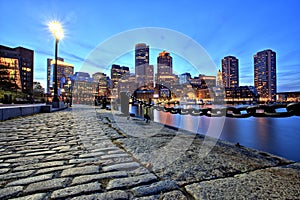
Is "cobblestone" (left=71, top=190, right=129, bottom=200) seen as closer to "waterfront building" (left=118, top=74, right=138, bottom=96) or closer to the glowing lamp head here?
the glowing lamp head

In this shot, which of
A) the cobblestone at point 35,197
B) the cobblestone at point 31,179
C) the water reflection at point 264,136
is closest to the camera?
the cobblestone at point 35,197

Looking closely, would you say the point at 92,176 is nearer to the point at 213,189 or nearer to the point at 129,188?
the point at 129,188

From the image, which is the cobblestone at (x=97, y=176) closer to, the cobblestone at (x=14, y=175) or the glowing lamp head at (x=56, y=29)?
the cobblestone at (x=14, y=175)

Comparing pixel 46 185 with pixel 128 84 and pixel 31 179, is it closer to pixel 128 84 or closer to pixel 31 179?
pixel 31 179

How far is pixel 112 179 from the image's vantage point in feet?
6.53

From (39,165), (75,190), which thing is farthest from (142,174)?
(39,165)

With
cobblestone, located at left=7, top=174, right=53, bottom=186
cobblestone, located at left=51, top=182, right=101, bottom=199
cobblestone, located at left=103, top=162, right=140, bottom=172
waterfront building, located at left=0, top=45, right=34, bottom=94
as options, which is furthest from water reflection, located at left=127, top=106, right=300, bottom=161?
waterfront building, located at left=0, top=45, right=34, bottom=94

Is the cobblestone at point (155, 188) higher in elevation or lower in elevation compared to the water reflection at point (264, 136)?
higher

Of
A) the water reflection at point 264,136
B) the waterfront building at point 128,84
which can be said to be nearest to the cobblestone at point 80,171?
the water reflection at point 264,136

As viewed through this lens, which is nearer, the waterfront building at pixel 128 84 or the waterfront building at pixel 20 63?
the waterfront building at pixel 128 84

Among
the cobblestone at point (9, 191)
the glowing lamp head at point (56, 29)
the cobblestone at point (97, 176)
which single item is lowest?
the cobblestone at point (9, 191)

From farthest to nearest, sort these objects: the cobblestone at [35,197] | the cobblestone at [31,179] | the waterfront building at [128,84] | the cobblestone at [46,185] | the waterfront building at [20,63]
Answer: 1. the waterfront building at [20,63]
2. the waterfront building at [128,84]
3. the cobblestone at [31,179]
4. the cobblestone at [46,185]
5. the cobblestone at [35,197]

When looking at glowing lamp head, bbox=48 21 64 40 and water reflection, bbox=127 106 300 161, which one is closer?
water reflection, bbox=127 106 300 161

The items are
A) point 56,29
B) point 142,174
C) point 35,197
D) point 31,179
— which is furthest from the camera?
point 56,29
